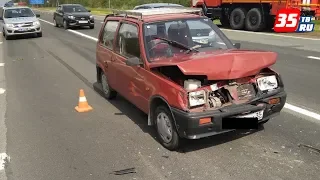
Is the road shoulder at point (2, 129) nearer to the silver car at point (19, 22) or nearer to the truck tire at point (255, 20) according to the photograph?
the silver car at point (19, 22)

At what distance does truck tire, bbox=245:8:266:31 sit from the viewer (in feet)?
66.1

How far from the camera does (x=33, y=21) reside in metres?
19.4

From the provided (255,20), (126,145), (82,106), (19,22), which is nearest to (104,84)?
(82,106)

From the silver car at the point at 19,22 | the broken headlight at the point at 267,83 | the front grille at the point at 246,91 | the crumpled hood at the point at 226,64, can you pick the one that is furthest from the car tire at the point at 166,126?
the silver car at the point at 19,22

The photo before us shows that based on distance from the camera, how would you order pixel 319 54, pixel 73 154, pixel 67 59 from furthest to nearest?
pixel 67 59, pixel 319 54, pixel 73 154

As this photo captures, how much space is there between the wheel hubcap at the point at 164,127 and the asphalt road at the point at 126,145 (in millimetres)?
176

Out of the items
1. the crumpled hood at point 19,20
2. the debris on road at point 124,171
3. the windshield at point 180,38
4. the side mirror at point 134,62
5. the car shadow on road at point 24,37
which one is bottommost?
the debris on road at point 124,171

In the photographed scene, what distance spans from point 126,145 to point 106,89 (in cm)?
248

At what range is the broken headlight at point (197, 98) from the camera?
4184 mm

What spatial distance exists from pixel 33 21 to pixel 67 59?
8.01m

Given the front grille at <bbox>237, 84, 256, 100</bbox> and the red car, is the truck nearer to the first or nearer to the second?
the red car

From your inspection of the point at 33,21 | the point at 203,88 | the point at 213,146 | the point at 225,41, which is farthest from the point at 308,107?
the point at 33,21

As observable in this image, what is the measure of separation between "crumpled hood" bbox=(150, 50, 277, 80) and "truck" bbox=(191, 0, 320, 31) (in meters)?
15.3

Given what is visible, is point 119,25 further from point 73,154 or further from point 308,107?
point 308,107
